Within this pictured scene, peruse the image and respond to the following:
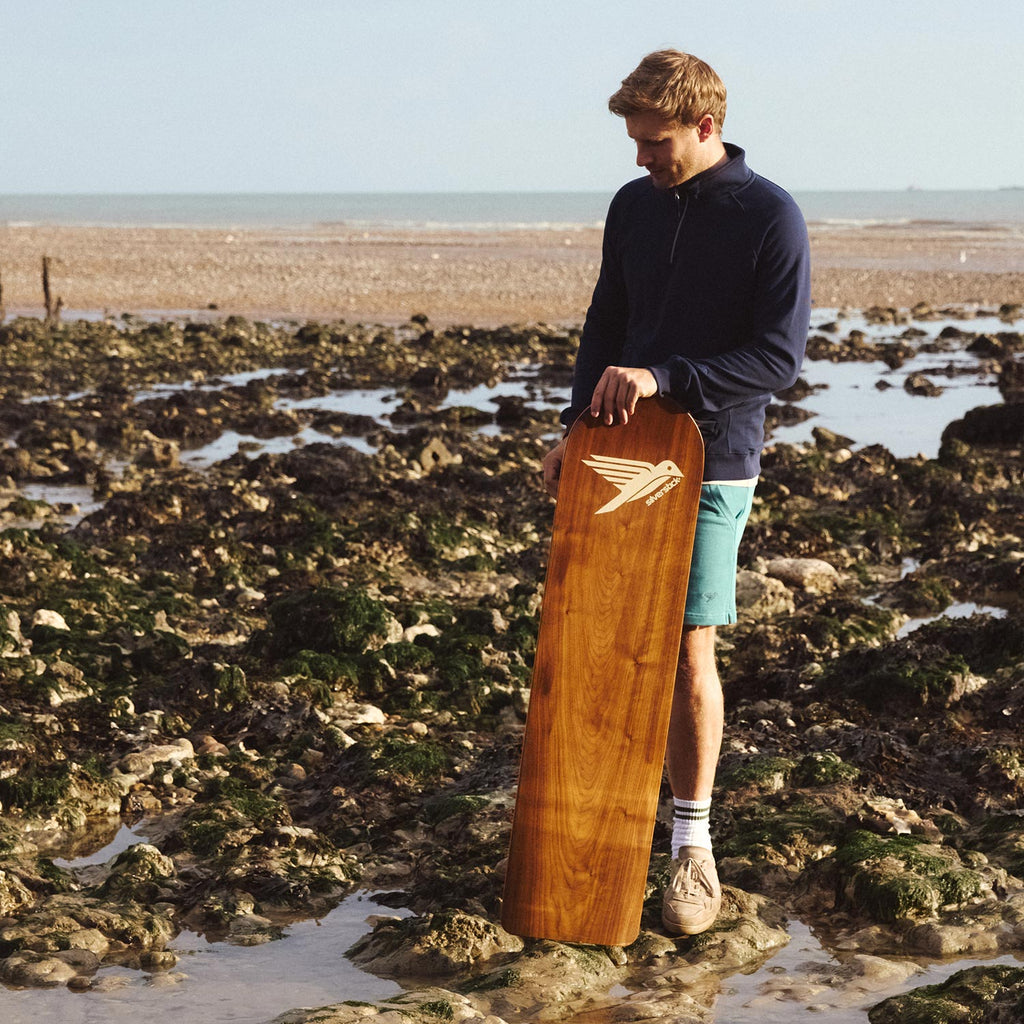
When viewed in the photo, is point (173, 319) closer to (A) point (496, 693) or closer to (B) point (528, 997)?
(A) point (496, 693)

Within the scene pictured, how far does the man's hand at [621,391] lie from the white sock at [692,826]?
130 centimetres

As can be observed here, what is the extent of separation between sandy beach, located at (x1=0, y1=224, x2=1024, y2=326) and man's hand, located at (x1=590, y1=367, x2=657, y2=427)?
1037 inches

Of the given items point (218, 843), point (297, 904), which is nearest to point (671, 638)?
point (297, 904)

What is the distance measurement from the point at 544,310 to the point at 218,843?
2823 cm

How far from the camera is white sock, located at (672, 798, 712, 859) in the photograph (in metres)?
4.32

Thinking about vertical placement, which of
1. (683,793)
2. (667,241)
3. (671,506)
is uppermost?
(667,241)

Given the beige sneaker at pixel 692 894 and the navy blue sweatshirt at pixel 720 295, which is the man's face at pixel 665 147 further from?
the beige sneaker at pixel 692 894

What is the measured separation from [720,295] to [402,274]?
133 feet

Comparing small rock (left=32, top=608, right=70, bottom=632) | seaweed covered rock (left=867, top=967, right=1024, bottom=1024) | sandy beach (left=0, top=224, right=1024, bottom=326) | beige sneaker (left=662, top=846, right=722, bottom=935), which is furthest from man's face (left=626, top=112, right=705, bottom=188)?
sandy beach (left=0, top=224, right=1024, bottom=326)

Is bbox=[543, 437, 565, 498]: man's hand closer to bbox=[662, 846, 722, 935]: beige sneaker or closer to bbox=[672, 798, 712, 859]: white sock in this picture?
bbox=[672, 798, 712, 859]: white sock

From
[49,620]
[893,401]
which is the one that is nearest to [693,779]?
[49,620]

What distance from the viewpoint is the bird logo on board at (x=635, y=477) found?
4047 mm

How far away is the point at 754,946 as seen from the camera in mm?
4113

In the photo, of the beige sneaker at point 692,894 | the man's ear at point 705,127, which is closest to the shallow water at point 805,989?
the beige sneaker at point 692,894
